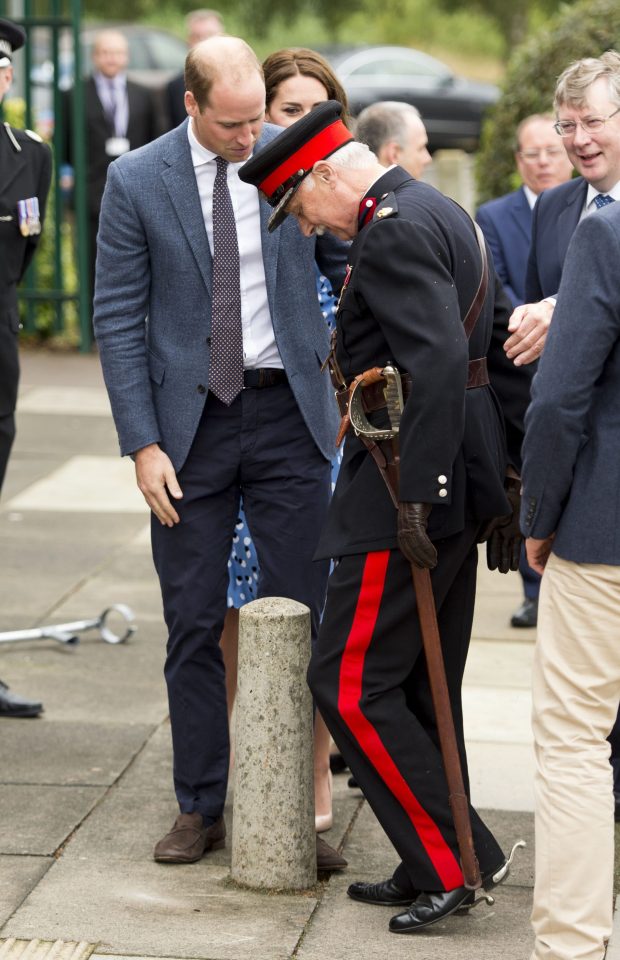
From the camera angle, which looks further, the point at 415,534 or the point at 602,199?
the point at 602,199

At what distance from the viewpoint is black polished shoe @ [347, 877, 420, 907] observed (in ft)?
13.0

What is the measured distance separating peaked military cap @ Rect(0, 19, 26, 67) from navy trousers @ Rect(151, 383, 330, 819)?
1.69m

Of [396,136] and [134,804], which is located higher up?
[396,136]

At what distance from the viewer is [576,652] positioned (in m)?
3.43

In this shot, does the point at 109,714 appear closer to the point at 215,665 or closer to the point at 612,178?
the point at 215,665

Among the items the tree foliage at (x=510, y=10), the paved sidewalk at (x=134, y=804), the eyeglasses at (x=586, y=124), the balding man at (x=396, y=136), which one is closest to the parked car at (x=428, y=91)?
the tree foliage at (x=510, y=10)

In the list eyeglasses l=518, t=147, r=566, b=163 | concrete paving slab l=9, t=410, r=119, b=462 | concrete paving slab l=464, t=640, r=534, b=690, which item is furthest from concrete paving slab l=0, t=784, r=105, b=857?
concrete paving slab l=9, t=410, r=119, b=462

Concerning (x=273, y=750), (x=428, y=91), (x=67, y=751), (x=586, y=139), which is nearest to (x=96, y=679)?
(x=67, y=751)

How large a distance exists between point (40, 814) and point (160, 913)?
76 cm

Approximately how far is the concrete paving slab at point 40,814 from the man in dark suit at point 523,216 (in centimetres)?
229

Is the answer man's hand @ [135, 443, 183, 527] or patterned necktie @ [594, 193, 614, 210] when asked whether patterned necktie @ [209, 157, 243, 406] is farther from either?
patterned necktie @ [594, 193, 614, 210]

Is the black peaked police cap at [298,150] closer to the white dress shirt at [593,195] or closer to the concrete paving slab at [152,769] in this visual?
the white dress shirt at [593,195]

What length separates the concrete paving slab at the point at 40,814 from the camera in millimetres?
4355

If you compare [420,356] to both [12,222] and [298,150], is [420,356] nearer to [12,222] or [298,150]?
[298,150]
